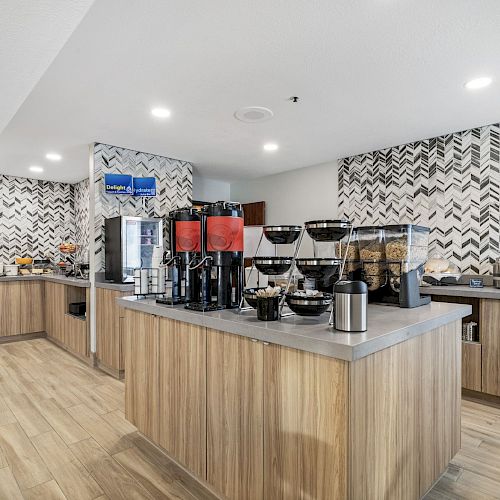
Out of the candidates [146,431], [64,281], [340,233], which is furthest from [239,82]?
[64,281]

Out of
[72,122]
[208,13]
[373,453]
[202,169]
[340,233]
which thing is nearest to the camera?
[373,453]

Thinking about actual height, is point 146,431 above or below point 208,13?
below

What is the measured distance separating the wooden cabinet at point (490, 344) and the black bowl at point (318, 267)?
89.8 inches

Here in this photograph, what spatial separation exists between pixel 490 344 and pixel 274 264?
2.54 m

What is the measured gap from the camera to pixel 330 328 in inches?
59.3

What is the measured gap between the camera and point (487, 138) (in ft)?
12.6

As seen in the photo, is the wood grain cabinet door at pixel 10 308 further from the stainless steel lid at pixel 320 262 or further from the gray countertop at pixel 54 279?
the stainless steel lid at pixel 320 262

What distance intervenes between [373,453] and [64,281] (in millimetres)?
4610

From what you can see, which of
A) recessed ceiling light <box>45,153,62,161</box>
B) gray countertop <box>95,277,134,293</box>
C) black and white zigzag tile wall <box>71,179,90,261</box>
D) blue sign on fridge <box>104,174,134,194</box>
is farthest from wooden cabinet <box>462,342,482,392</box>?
black and white zigzag tile wall <box>71,179,90,261</box>

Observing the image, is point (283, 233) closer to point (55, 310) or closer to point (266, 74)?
point (266, 74)

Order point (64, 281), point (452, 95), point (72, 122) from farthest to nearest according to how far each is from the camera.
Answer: point (64, 281) → point (72, 122) → point (452, 95)

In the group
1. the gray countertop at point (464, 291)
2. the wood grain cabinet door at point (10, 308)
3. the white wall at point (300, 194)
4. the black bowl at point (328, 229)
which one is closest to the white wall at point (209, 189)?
the white wall at point (300, 194)

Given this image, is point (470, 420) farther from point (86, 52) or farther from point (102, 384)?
point (86, 52)

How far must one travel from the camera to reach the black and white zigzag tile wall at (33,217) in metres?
6.14
